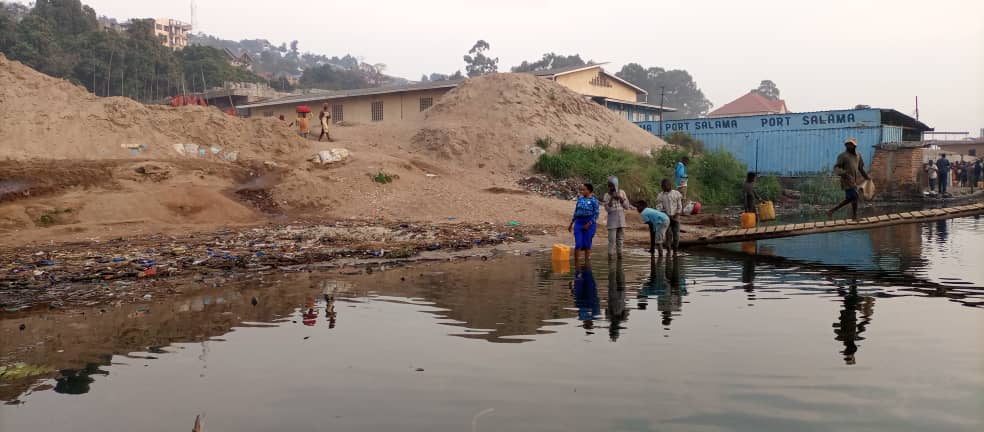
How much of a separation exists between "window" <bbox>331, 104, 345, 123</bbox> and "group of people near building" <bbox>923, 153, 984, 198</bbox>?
25.5 m

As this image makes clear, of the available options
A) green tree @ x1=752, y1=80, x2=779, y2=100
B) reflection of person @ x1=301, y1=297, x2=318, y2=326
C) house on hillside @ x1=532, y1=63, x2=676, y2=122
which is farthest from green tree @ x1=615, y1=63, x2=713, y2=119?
reflection of person @ x1=301, y1=297, x2=318, y2=326

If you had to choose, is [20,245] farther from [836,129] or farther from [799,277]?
[836,129]

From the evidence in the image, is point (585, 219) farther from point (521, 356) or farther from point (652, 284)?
point (521, 356)

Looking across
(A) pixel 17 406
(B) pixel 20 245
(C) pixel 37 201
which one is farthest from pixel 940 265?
(C) pixel 37 201

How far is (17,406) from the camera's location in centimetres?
481

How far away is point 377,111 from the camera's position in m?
34.3

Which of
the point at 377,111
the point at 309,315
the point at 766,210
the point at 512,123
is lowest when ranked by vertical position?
the point at 309,315

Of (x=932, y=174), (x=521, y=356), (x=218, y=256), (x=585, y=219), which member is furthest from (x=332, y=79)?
(x=521, y=356)

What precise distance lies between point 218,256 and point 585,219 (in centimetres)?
565

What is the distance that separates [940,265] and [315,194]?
13132mm

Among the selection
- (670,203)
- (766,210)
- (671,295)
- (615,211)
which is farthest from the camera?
(766,210)

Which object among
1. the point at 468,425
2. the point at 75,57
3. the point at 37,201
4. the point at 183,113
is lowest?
the point at 468,425

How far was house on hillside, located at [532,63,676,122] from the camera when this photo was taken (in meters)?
37.1

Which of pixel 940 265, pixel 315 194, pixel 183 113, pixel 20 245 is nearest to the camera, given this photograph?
pixel 940 265
